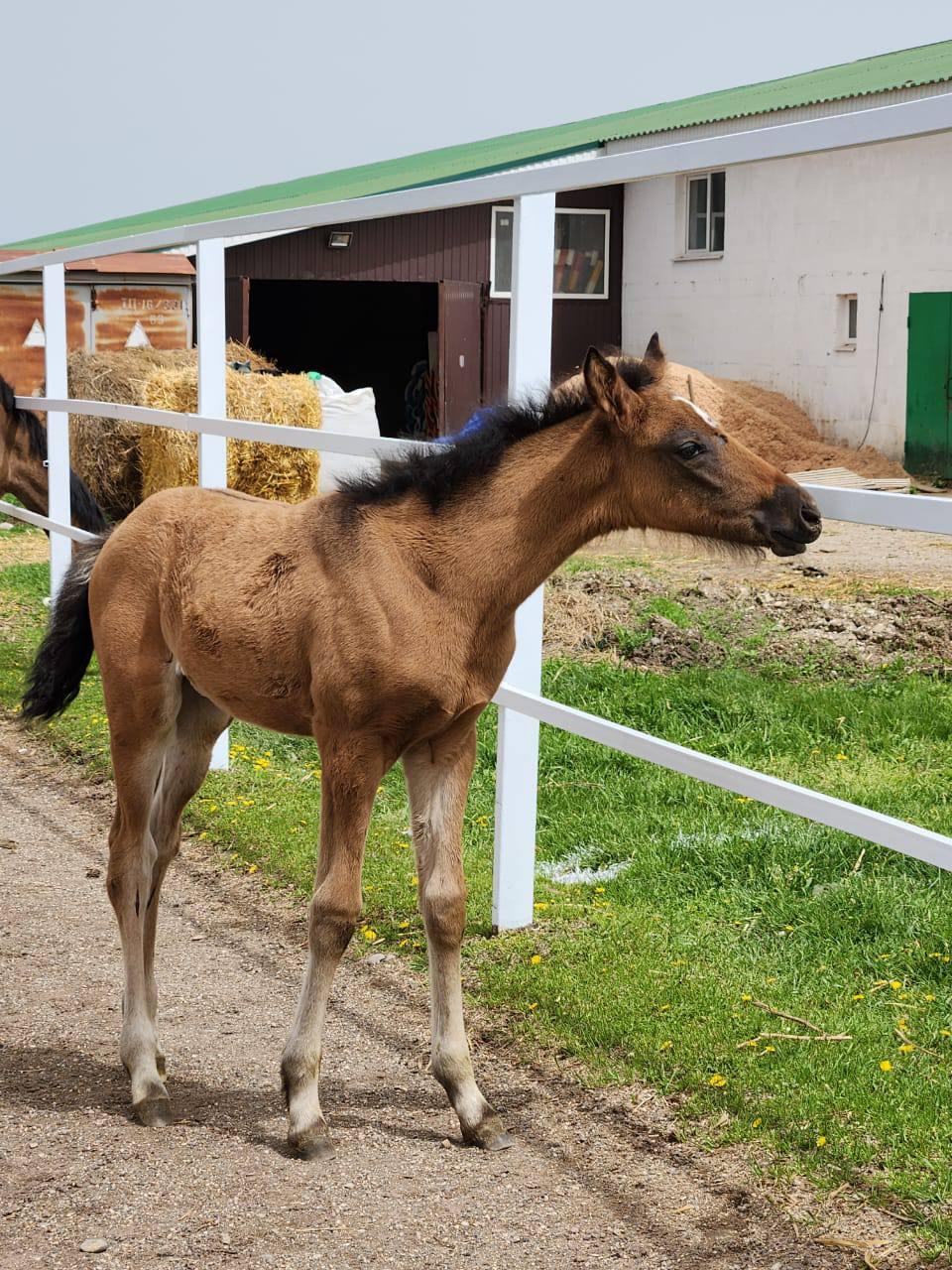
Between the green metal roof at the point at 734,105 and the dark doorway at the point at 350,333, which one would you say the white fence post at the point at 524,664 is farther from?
the dark doorway at the point at 350,333

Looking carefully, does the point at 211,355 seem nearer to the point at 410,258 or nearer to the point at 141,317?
the point at 410,258

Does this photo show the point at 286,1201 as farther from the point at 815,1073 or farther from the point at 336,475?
the point at 336,475

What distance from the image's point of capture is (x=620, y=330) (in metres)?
20.4

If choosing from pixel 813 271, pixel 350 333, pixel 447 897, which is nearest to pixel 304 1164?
pixel 447 897

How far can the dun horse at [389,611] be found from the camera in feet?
9.21

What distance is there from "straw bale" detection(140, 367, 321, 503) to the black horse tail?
862 centimetres

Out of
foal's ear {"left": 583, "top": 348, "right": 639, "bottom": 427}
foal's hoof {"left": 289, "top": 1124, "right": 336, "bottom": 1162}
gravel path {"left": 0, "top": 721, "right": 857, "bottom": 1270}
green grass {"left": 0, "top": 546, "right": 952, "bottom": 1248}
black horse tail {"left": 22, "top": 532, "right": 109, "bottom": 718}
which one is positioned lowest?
gravel path {"left": 0, "top": 721, "right": 857, "bottom": 1270}

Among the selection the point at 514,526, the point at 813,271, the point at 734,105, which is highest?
the point at 734,105

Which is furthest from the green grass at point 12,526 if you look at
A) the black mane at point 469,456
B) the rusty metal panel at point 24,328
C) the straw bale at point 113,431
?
the black mane at point 469,456

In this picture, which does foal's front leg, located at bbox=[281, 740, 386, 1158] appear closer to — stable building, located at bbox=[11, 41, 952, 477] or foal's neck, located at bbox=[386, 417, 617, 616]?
foal's neck, located at bbox=[386, 417, 617, 616]

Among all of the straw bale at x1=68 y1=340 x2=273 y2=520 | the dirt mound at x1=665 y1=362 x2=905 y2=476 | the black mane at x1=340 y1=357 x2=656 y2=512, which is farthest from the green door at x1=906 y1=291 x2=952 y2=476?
the black mane at x1=340 y1=357 x2=656 y2=512

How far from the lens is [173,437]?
1330 cm

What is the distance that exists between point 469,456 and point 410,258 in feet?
56.5

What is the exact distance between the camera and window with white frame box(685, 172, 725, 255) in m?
18.5
